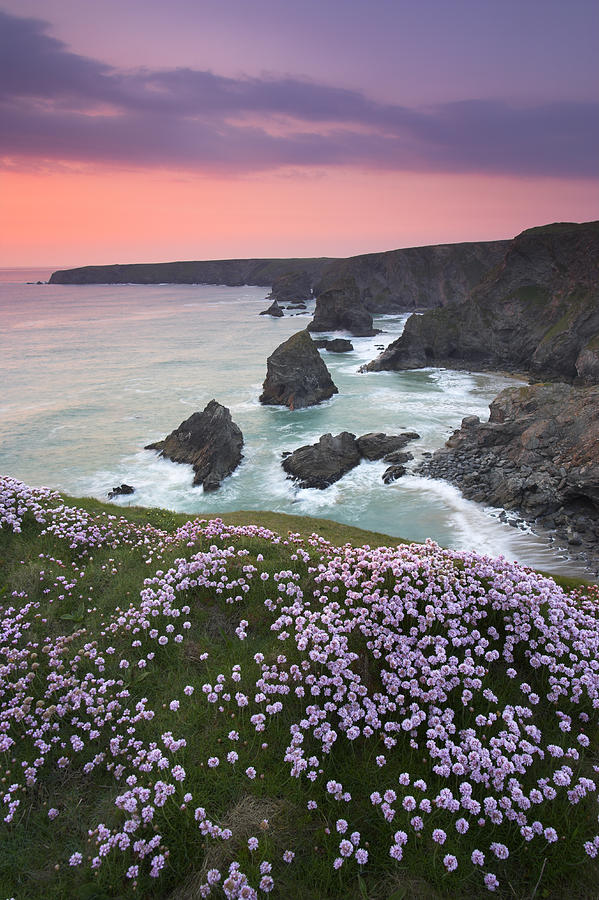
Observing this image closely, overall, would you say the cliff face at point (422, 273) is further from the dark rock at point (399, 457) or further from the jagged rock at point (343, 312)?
the dark rock at point (399, 457)

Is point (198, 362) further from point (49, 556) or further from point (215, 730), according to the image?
point (215, 730)

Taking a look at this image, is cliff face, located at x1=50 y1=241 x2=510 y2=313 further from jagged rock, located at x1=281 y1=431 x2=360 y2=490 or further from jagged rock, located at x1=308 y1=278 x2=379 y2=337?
jagged rock, located at x1=281 y1=431 x2=360 y2=490

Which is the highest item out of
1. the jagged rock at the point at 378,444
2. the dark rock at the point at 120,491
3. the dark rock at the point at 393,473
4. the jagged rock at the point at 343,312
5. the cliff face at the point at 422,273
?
the cliff face at the point at 422,273

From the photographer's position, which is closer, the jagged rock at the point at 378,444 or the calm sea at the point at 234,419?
the calm sea at the point at 234,419

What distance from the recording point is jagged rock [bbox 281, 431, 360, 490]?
37688 millimetres

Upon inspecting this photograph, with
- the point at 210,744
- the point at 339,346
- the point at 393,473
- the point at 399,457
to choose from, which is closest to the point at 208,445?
the point at 393,473

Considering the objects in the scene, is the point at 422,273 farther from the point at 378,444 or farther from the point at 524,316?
the point at 378,444

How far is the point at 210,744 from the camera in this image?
5.91 metres

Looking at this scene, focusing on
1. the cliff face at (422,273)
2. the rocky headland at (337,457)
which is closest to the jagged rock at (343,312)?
the cliff face at (422,273)

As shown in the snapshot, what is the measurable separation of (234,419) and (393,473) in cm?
2264

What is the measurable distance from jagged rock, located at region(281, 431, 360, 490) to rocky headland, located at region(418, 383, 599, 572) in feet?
20.4

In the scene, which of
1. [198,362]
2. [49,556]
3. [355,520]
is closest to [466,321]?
[198,362]

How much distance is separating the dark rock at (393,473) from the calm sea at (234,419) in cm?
72

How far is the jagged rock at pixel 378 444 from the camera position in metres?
42.0
